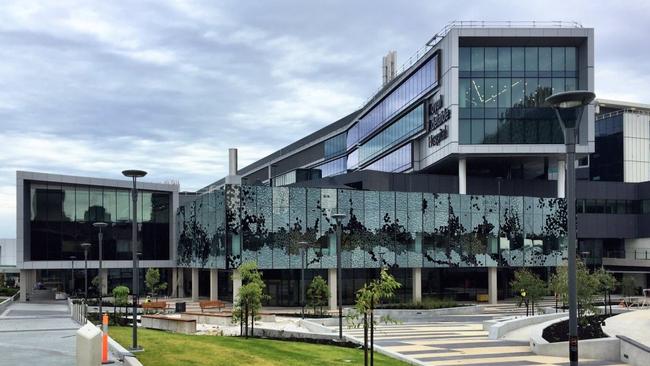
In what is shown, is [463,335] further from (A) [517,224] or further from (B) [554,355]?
(A) [517,224]

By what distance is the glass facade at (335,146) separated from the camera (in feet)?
330

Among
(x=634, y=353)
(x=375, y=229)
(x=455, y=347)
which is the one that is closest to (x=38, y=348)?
(x=455, y=347)

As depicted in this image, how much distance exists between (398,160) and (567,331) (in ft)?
159

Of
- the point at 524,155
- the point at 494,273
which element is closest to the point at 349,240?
the point at 494,273

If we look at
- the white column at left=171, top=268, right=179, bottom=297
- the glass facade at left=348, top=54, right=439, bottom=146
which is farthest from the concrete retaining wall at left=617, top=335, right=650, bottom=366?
the white column at left=171, top=268, right=179, bottom=297

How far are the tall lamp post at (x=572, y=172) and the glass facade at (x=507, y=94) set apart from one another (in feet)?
168

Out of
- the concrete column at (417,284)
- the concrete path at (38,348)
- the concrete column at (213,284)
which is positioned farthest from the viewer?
the concrete column at (417,284)

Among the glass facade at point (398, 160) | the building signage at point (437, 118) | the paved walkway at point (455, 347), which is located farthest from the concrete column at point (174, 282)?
the paved walkway at point (455, 347)

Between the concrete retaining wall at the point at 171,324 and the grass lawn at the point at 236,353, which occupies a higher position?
the grass lawn at the point at 236,353

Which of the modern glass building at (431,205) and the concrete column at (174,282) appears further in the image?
the concrete column at (174,282)

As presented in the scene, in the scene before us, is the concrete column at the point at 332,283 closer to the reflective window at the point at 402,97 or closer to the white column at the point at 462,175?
the white column at the point at 462,175

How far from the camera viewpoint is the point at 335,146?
103 meters

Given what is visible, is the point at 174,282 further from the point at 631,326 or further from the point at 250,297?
the point at 631,326

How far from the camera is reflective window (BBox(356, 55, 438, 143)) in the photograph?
67.6m
